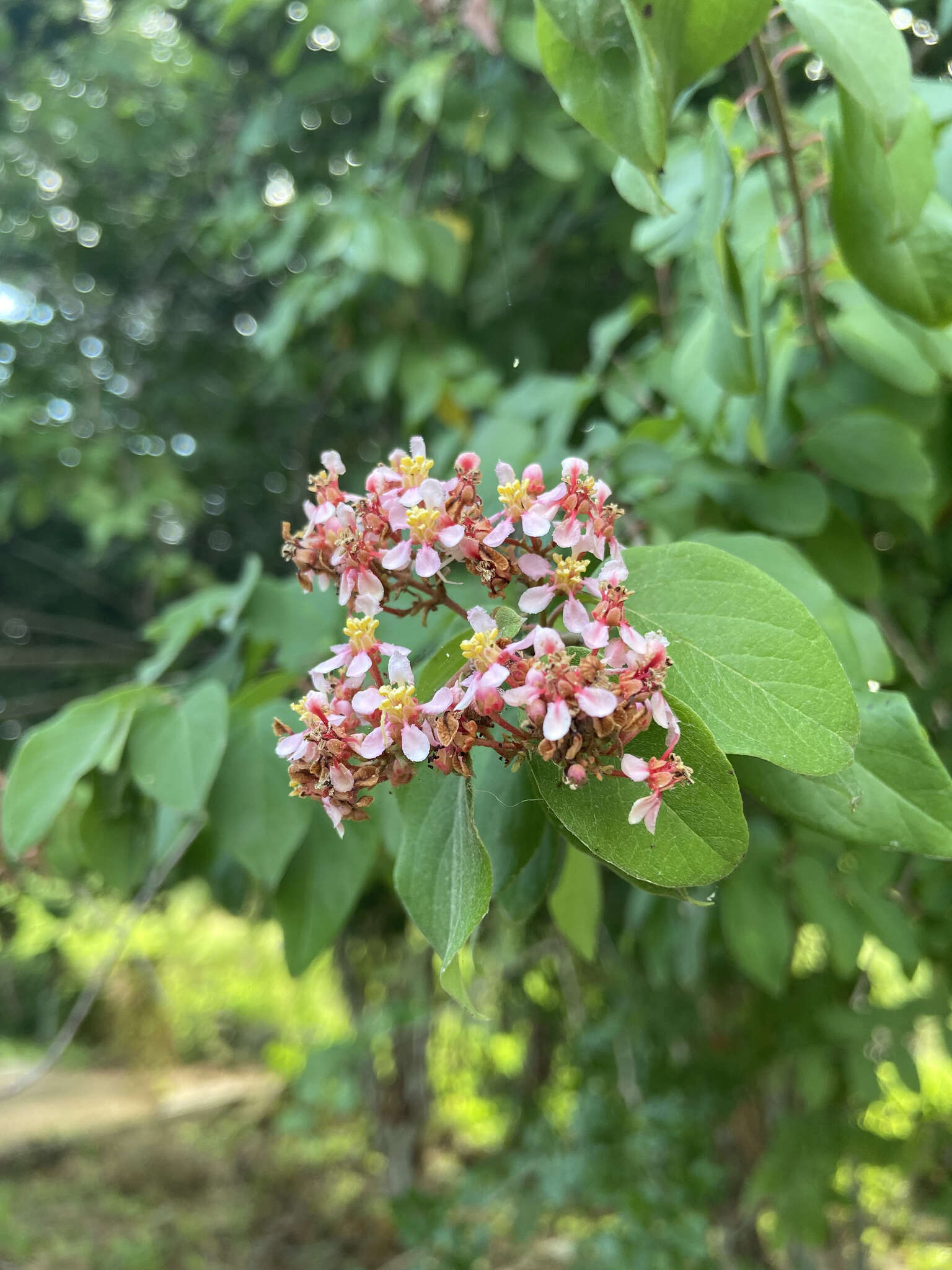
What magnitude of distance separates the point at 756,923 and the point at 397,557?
1.80 feet

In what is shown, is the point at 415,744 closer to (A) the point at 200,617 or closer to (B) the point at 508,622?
(B) the point at 508,622

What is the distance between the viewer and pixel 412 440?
1.19 ft

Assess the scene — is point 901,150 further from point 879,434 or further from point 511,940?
point 511,940

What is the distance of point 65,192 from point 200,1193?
3345 millimetres

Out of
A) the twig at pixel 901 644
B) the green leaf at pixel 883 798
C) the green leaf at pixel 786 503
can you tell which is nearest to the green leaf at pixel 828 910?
the twig at pixel 901 644

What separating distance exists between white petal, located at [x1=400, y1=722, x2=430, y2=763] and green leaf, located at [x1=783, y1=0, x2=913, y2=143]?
30cm

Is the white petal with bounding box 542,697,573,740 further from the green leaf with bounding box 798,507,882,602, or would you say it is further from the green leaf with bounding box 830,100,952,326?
the green leaf with bounding box 798,507,882,602

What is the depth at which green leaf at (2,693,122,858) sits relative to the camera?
521 millimetres

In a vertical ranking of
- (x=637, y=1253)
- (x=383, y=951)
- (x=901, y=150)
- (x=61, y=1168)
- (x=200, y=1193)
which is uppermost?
(x=901, y=150)

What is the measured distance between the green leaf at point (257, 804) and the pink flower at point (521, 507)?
0.25 m

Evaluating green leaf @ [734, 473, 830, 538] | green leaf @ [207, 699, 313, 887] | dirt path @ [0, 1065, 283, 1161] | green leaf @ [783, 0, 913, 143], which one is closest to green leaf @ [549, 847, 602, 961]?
green leaf @ [207, 699, 313, 887]

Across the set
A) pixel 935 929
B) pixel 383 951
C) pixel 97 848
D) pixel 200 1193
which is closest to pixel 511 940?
pixel 383 951

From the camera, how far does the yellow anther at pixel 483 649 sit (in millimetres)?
289

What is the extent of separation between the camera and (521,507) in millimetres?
332
